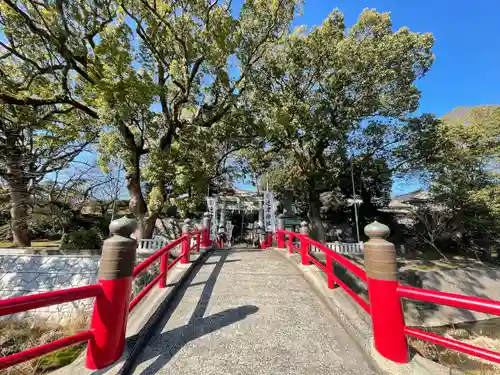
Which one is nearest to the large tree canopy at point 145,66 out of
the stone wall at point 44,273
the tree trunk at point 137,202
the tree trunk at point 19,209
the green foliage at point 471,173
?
the tree trunk at point 137,202

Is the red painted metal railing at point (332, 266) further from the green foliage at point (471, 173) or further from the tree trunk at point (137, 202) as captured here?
the green foliage at point (471, 173)

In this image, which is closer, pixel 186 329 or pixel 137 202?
pixel 186 329

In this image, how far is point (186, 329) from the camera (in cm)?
271

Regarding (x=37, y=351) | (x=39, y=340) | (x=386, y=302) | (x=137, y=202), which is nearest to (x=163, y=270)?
(x=37, y=351)

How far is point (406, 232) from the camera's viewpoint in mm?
17484

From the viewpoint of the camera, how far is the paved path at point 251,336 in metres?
2.10

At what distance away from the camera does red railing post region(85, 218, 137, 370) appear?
1.88 meters

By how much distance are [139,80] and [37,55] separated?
4172mm

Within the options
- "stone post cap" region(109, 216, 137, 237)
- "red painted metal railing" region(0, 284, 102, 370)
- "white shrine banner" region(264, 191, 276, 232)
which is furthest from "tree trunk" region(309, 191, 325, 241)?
"red painted metal railing" region(0, 284, 102, 370)

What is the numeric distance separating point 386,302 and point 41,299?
273cm

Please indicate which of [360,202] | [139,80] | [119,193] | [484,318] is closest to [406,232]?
[360,202]

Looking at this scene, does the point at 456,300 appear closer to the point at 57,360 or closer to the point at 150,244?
the point at 57,360

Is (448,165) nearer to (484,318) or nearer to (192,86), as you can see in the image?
(484,318)

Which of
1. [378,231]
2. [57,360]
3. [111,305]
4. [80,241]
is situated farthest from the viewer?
[80,241]
